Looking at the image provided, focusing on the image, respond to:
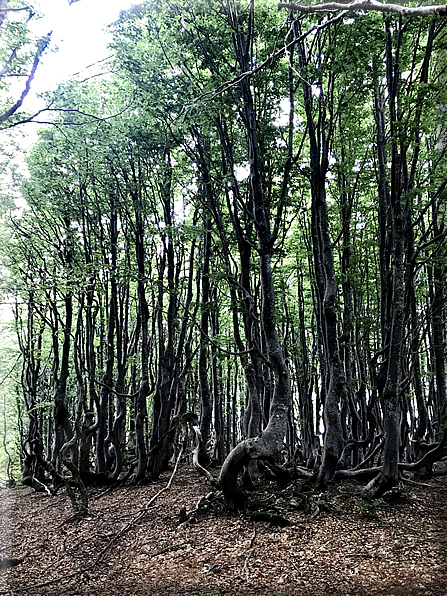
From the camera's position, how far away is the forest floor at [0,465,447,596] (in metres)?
4.92

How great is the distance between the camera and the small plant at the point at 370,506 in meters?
6.78

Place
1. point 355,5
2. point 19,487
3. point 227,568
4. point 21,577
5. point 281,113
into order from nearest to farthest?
1. point 355,5
2. point 227,568
3. point 21,577
4. point 281,113
5. point 19,487

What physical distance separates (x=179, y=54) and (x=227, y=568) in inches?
351

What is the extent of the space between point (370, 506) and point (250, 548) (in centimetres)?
206

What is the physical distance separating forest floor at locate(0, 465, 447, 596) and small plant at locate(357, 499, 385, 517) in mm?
16

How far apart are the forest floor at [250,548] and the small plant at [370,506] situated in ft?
0.05

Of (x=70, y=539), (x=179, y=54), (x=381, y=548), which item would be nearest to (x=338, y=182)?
(x=179, y=54)

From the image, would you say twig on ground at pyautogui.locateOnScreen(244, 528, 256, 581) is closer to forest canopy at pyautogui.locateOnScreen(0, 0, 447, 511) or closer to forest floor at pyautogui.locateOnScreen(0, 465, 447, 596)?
forest floor at pyautogui.locateOnScreen(0, 465, 447, 596)

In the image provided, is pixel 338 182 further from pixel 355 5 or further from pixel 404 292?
pixel 355 5

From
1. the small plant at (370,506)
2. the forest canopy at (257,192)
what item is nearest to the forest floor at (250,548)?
the small plant at (370,506)

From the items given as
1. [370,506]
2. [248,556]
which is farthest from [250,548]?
[370,506]

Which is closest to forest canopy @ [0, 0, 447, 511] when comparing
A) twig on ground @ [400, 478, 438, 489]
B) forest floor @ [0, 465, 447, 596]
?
twig on ground @ [400, 478, 438, 489]

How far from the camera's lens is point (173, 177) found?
10.5 metres

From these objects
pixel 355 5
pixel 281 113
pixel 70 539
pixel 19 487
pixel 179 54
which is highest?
pixel 179 54
